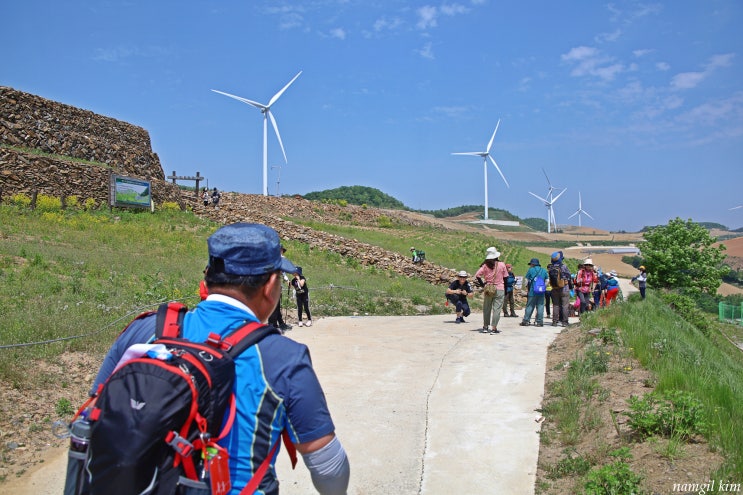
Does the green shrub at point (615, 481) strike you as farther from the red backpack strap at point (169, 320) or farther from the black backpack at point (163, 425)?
the red backpack strap at point (169, 320)

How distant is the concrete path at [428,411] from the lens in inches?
201

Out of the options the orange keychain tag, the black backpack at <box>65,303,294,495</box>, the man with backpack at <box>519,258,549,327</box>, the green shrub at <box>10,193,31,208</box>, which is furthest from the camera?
the green shrub at <box>10,193,31,208</box>

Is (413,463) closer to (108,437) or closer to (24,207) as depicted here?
(108,437)

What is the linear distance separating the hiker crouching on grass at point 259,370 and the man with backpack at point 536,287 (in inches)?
466

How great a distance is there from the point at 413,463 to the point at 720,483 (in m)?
2.53

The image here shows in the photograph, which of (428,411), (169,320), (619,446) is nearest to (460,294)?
(428,411)

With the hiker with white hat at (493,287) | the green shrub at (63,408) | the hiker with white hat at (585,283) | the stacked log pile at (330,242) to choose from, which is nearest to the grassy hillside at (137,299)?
the green shrub at (63,408)

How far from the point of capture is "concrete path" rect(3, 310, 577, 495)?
5113 mm

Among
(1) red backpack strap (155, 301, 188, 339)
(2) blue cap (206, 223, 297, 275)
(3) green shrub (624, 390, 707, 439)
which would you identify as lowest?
(3) green shrub (624, 390, 707, 439)

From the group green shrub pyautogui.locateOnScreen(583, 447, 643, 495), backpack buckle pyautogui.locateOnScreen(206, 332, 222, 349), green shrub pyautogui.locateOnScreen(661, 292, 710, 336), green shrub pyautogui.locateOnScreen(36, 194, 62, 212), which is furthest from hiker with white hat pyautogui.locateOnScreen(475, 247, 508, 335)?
green shrub pyautogui.locateOnScreen(36, 194, 62, 212)

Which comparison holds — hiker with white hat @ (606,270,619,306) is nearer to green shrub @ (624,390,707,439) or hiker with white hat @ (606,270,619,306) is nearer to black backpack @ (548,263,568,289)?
black backpack @ (548,263,568,289)

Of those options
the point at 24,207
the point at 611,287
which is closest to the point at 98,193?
the point at 24,207

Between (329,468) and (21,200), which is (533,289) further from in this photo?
(21,200)

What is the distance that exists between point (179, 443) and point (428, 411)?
5453 millimetres
